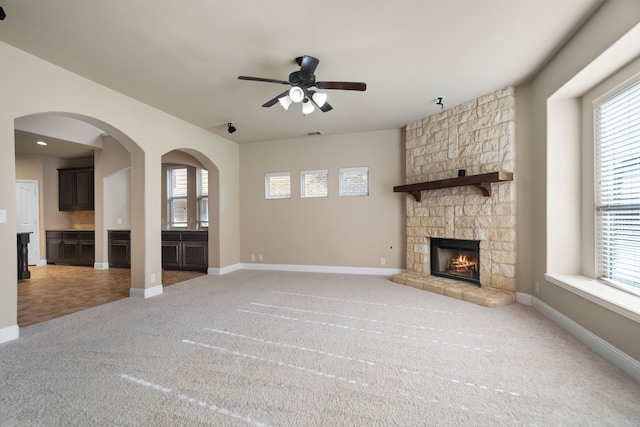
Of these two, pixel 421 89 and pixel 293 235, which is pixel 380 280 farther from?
pixel 421 89

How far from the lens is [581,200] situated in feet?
11.0

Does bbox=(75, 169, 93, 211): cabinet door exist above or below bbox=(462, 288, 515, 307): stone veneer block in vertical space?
above

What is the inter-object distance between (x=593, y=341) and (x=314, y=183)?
498cm

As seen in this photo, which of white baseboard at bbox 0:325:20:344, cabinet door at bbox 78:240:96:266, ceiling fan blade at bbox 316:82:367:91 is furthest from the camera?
cabinet door at bbox 78:240:96:266

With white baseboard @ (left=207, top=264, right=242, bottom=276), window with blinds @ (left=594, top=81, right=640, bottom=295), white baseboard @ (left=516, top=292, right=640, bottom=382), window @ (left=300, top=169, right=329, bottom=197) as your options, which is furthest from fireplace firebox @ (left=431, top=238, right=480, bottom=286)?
white baseboard @ (left=207, top=264, right=242, bottom=276)

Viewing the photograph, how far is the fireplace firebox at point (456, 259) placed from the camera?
15.3ft

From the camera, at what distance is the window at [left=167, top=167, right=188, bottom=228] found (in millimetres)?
7809

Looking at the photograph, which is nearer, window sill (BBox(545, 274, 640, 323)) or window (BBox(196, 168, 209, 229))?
window sill (BBox(545, 274, 640, 323))

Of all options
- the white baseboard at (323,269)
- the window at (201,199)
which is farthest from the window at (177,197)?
the white baseboard at (323,269)

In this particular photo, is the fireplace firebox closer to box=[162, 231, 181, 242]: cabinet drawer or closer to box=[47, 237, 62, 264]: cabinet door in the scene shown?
box=[162, 231, 181, 242]: cabinet drawer

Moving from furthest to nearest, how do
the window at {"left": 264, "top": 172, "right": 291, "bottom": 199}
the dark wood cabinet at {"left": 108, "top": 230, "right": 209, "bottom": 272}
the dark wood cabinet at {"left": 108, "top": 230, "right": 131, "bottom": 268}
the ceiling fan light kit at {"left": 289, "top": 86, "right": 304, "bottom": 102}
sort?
the dark wood cabinet at {"left": 108, "top": 230, "right": 131, "bottom": 268}, the window at {"left": 264, "top": 172, "right": 291, "bottom": 199}, the dark wood cabinet at {"left": 108, "top": 230, "right": 209, "bottom": 272}, the ceiling fan light kit at {"left": 289, "top": 86, "right": 304, "bottom": 102}

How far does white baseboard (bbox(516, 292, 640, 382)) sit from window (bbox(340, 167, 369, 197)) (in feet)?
11.3

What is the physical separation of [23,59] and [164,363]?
3.29 metres

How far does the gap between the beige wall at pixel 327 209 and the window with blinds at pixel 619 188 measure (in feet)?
10.2
